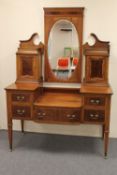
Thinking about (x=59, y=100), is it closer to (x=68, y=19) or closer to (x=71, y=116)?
(x=71, y=116)

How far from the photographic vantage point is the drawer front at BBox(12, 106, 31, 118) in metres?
2.99

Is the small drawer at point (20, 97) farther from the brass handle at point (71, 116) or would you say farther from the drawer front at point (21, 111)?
the brass handle at point (71, 116)

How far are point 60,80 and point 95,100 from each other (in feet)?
2.40

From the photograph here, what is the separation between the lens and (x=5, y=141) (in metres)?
3.39

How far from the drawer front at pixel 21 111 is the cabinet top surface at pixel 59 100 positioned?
0.14 metres

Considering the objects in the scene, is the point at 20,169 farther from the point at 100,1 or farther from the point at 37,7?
the point at 100,1

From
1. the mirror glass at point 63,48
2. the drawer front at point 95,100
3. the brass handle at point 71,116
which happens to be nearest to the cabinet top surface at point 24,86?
the mirror glass at point 63,48

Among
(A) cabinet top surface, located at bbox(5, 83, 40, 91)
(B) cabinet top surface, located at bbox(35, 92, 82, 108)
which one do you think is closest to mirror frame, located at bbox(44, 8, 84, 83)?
(B) cabinet top surface, located at bbox(35, 92, 82, 108)

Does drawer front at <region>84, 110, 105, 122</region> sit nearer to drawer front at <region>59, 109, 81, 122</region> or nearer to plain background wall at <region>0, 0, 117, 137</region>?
drawer front at <region>59, 109, 81, 122</region>

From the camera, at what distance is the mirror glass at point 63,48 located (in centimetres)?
328

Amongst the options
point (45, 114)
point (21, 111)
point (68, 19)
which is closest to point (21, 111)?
point (21, 111)

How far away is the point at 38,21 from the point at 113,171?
209cm

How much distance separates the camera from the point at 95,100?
9.35 feet

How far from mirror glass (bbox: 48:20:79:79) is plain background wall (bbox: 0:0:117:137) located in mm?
161
